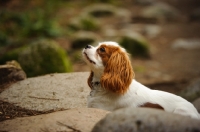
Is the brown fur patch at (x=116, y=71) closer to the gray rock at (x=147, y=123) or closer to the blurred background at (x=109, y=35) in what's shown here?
the gray rock at (x=147, y=123)

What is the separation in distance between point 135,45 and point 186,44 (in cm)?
233

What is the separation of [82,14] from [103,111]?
1313 cm

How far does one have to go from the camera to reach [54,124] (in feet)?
11.9

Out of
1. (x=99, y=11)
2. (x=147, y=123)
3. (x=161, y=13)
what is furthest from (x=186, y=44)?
(x=147, y=123)

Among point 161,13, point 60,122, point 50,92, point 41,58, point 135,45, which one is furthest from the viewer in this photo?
point 161,13

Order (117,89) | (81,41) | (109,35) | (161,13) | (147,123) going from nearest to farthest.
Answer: (147,123) → (117,89) → (81,41) → (109,35) → (161,13)

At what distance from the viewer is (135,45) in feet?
39.7

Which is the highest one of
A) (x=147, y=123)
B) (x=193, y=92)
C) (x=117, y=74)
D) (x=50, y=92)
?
(x=117, y=74)

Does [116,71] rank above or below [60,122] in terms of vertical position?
above

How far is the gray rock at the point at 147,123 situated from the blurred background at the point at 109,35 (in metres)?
4.29

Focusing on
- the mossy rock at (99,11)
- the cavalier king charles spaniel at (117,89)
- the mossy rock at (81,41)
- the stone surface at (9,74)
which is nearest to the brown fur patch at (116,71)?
the cavalier king charles spaniel at (117,89)

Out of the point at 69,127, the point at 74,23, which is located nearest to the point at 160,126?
the point at 69,127

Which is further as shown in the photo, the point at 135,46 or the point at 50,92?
the point at 135,46

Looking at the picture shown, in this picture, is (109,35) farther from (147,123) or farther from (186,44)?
(147,123)
